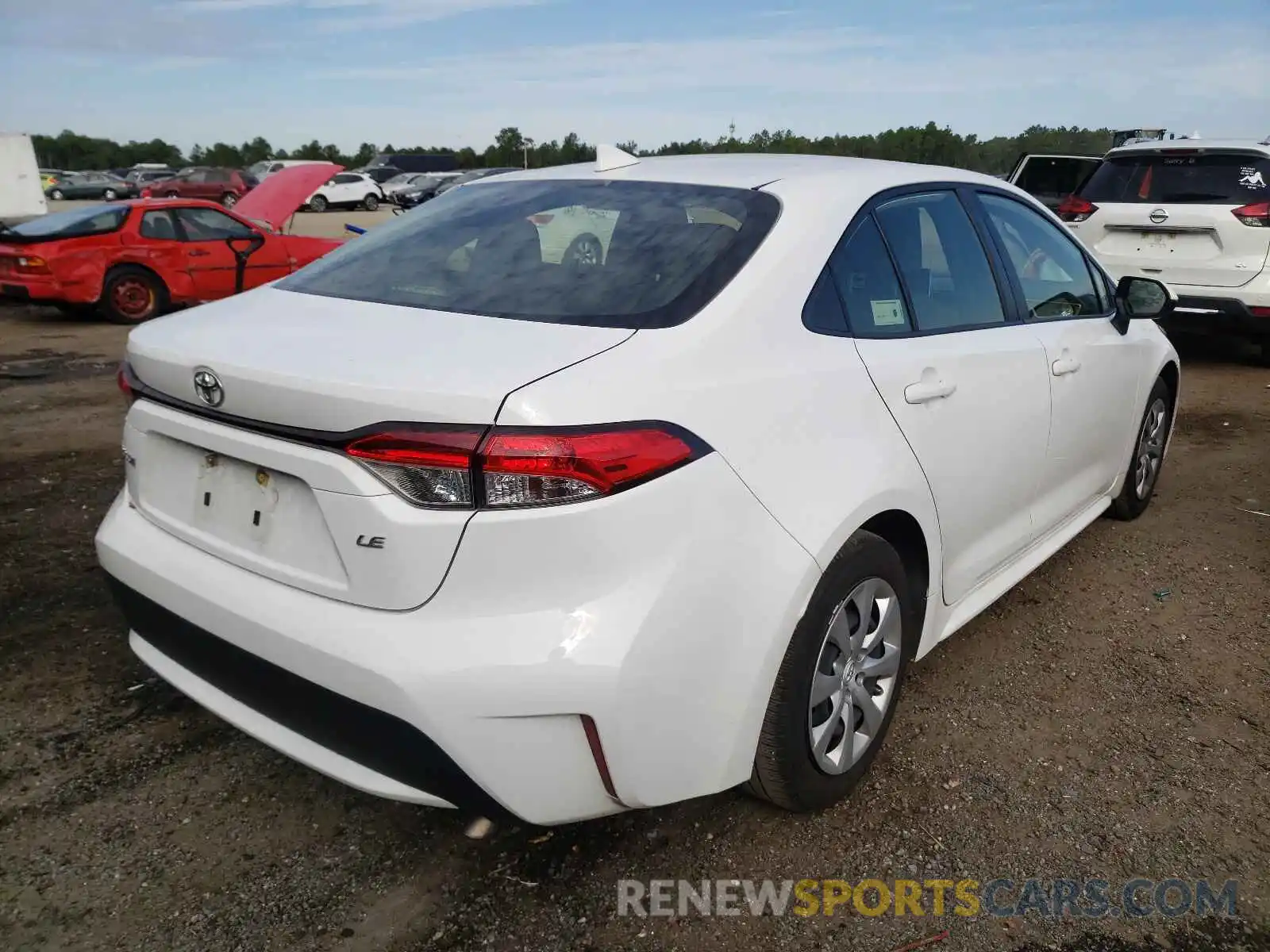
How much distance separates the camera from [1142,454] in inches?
178

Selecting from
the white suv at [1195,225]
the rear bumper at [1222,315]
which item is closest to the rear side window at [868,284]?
the rear bumper at [1222,315]

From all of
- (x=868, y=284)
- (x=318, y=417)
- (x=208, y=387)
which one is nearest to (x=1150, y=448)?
(x=868, y=284)

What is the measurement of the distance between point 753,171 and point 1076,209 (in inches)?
250

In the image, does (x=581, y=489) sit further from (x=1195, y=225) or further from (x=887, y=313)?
(x=1195, y=225)

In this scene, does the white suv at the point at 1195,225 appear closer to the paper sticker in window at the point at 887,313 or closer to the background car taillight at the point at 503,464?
the paper sticker in window at the point at 887,313

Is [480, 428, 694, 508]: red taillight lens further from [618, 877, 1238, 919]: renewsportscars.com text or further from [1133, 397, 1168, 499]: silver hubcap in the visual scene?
[1133, 397, 1168, 499]: silver hubcap

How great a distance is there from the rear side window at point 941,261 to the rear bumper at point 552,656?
1057 mm

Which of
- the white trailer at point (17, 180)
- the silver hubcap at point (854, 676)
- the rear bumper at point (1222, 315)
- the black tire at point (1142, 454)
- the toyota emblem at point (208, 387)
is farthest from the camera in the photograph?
the white trailer at point (17, 180)

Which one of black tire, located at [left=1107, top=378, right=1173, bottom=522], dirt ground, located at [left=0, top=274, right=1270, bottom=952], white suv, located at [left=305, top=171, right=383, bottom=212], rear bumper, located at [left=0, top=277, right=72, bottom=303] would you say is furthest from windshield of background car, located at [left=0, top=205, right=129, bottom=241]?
white suv, located at [left=305, top=171, right=383, bottom=212]

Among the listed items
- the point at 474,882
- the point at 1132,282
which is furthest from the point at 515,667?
the point at 1132,282

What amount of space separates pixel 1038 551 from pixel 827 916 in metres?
1.81

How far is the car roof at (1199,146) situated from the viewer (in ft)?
24.2

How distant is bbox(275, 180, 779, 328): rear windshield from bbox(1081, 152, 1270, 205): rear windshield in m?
6.48

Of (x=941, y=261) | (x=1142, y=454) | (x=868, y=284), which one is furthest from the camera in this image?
(x=1142, y=454)
